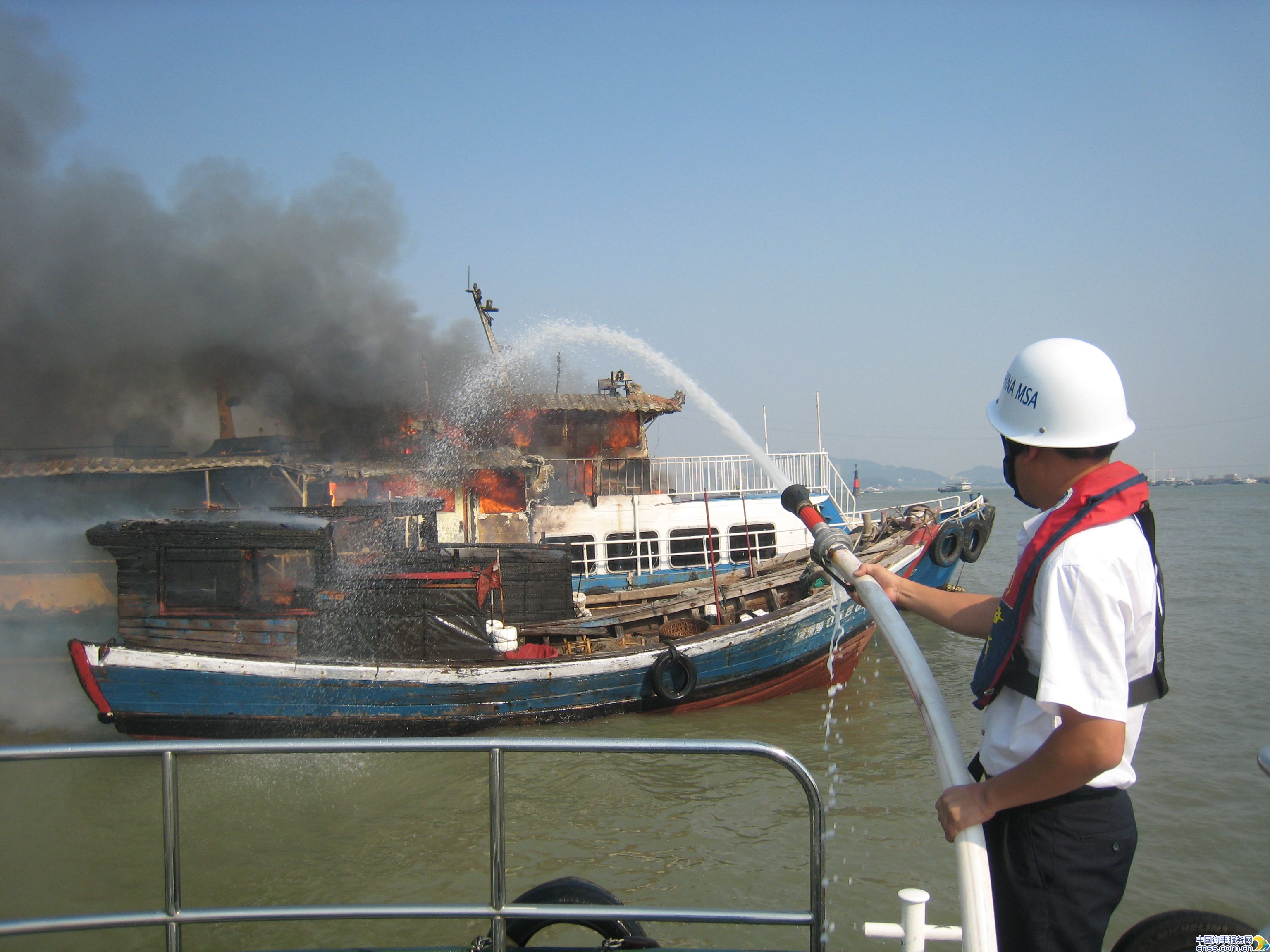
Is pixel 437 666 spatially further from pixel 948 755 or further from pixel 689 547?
pixel 948 755

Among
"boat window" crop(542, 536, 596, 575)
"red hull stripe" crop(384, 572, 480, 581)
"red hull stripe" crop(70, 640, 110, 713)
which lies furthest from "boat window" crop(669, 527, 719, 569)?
"red hull stripe" crop(70, 640, 110, 713)

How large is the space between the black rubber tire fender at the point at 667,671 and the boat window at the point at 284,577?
16.1ft

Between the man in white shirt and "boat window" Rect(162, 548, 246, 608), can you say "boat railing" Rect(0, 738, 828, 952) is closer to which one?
the man in white shirt

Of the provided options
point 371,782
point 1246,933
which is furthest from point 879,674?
point 1246,933

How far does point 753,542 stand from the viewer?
16344 mm

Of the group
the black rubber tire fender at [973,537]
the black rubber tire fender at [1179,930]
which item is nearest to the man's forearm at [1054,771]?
the black rubber tire fender at [1179,930]

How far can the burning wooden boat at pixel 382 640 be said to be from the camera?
9477 millimetres

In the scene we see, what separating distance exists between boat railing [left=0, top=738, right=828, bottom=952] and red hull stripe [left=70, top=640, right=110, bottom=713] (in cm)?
793

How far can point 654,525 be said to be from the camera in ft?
53.0

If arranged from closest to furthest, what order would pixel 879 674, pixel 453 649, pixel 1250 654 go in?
pixel 453 649 < pixel 879 674 < pixel 1250 654

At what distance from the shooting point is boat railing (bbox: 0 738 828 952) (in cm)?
239

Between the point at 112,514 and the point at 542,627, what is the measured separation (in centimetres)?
1047

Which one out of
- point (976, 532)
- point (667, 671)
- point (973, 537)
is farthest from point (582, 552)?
point (976, 532)

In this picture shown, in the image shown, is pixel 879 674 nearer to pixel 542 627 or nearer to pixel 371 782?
pixel 542 627
